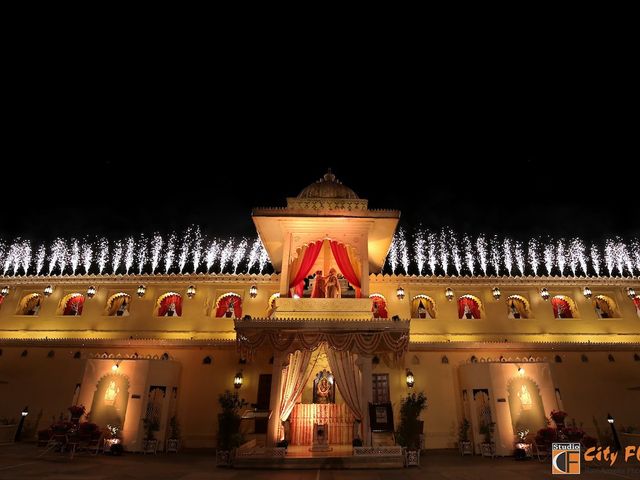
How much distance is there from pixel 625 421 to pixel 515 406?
20.2 feet

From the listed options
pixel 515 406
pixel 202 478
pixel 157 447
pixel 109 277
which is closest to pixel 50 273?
pixel 109 277

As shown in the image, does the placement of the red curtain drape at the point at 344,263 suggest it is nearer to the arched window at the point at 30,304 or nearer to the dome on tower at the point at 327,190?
the dome on tower at the point at 327,190

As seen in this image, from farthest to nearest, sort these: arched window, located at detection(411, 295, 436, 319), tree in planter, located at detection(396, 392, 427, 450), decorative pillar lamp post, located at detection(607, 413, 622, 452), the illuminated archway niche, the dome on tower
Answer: arched window, located at detection(411, 295, 436, 319), the dome on tower, decorative pillar lamp post, located at detection(607, 413, 622, 452), the illuminated archway niche, tree in planter, located at detection(396, 392, 427, 450)

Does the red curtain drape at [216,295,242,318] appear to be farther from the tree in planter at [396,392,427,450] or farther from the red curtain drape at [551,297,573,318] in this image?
the red curtain drape at [551,297,573,318]

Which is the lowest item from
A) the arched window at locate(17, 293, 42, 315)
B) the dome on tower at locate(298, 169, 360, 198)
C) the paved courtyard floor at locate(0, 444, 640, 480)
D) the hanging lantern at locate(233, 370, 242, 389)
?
the paved courtyard floor at locate(0, 444, 640, 480)

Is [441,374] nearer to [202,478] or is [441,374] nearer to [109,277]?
[202,478]

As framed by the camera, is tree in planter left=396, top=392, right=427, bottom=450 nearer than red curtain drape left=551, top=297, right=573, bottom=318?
Result: Yes

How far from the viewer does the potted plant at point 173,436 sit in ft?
52.6

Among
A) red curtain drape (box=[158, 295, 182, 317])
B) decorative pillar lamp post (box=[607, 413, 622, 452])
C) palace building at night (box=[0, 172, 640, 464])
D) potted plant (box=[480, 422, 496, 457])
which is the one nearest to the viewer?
palace building at night (box=[0, 172, 640, 464])

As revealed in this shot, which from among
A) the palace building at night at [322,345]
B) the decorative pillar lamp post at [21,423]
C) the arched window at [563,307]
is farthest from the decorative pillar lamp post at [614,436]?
the decorative pillar lamp post at [21,423]

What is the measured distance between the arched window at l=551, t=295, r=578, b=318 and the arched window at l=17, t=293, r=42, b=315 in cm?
2982

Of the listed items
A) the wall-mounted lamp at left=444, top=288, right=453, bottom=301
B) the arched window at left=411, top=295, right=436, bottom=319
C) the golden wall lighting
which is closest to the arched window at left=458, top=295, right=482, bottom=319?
the wall-mounted lamp at left=444, top=288, right=453, bottom=301

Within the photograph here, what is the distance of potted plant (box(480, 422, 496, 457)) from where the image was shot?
14836 mm

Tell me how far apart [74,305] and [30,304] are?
2.74 metres
